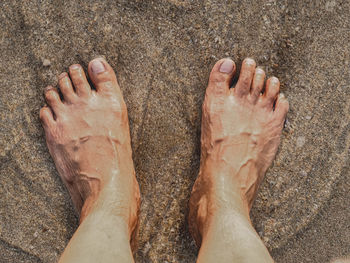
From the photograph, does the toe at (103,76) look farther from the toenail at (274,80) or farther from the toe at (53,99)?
the toenail at (274,80)

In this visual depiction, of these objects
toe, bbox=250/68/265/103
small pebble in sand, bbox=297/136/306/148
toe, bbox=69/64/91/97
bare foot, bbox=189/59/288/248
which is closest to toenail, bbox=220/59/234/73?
bare foot, bbox=189/59/288/248

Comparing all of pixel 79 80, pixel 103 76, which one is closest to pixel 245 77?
pixel 103 76

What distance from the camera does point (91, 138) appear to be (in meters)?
1.63

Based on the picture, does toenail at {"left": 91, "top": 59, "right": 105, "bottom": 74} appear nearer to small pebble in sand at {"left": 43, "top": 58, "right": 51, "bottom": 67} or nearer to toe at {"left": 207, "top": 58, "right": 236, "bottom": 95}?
small pebble in sand at {"left": 43, "top": 58, "right": 51, "bottom": 67}

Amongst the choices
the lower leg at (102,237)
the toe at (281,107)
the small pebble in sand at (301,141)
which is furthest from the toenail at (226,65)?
the lower leg at (102,237)

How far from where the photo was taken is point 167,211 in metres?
1.65

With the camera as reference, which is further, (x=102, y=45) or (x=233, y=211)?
(x=102, y=45)

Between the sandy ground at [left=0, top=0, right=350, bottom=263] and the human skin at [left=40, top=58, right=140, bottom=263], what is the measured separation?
0.17 ft

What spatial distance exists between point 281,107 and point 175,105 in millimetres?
511

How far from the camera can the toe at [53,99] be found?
5.28ft

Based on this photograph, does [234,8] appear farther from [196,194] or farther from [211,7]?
[196,194]

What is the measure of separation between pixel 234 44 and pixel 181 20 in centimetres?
27

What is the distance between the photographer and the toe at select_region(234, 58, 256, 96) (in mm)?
1595

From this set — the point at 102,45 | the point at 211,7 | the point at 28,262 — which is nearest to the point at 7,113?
the point at 102,45
